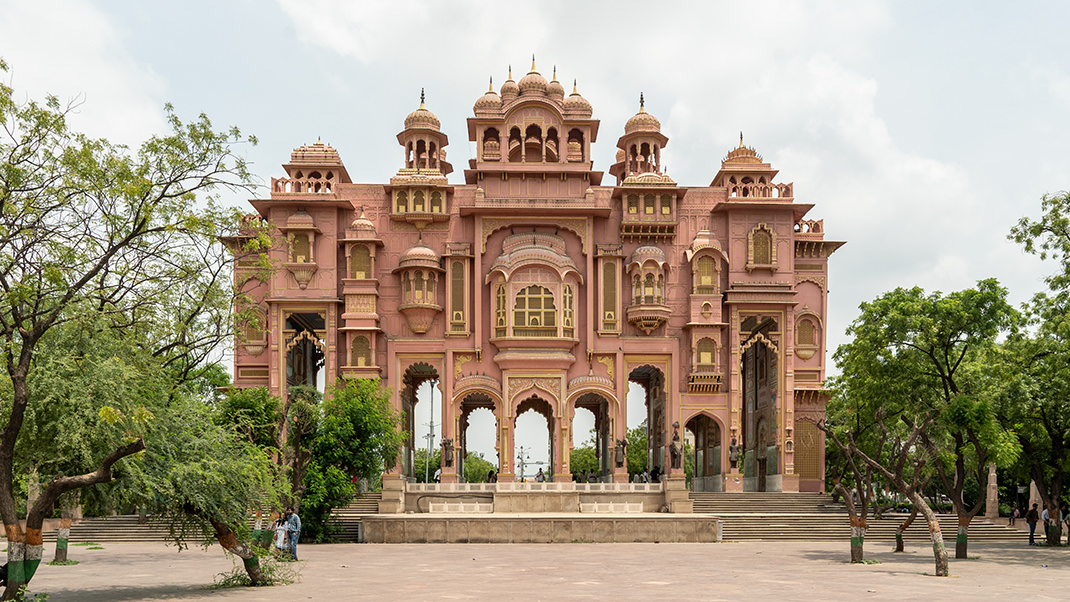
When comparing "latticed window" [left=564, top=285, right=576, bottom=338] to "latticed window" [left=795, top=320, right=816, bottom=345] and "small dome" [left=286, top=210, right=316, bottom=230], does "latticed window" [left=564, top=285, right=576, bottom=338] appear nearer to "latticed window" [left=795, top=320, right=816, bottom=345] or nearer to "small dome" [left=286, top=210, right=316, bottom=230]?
"latticed window" [left=795, top=320, right=816, bottom=345]

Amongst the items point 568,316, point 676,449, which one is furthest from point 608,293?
point 676,449

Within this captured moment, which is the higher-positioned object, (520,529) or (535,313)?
(535,313)

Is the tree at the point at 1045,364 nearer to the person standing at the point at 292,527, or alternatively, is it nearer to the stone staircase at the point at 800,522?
the stone staircase at the point at 800,522

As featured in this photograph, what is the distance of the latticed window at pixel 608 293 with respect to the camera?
1723 inches

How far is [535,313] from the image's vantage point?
141 ft

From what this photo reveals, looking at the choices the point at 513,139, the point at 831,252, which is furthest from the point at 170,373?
the point at 831,252

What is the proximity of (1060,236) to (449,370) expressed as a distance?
24.9 m

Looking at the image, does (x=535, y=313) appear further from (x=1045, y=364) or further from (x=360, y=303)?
(x=1045, y=364)

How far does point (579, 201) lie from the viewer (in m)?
43.7

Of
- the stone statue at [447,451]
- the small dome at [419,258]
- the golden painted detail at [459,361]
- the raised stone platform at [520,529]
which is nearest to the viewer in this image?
the raised stone platform at [520,529]

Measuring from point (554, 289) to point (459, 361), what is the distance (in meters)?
5.22

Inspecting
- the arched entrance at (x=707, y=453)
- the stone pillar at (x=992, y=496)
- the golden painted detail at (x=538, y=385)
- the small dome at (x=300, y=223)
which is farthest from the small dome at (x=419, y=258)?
the stone pillar at (x=992, y=496)

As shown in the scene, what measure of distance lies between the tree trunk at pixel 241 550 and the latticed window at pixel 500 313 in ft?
83.3

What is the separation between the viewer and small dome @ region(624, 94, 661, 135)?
151 feet
